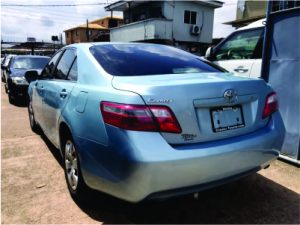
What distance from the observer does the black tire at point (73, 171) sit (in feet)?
9.59

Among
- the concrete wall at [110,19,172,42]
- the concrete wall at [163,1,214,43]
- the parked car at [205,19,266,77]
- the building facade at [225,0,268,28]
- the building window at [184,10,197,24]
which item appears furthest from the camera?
the building window at [184,10,197,24]

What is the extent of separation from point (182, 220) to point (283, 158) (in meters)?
2.11

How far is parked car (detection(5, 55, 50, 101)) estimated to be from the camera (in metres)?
9.30

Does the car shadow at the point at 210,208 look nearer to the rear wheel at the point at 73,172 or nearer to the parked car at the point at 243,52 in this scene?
the rear wheel at the point at 73,172

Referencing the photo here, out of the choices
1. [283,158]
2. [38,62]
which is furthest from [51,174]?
[38,62]

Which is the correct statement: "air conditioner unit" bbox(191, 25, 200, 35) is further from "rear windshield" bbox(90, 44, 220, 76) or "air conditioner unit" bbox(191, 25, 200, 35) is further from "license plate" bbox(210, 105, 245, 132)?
"license plate" bbox(210, 105, 245, 132)

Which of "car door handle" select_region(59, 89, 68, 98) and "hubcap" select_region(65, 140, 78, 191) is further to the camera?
"car door handle" select_region(59, 89, 68, 98)

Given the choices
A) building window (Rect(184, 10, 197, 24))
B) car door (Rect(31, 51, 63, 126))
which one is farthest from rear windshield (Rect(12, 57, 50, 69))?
building window (Rect(184, 10, 197, 24))

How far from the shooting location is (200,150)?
7.56 feet

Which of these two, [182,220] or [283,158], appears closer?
[182,220]

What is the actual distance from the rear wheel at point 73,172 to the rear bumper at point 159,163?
0.32 meters

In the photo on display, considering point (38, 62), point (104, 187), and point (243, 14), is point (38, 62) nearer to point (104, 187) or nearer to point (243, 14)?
point (104, 187)

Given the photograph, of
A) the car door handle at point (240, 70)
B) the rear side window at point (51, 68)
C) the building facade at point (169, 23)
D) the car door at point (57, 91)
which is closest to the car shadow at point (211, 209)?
the car door at point (57, 91)

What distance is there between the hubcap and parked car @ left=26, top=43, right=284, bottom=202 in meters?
0.01
